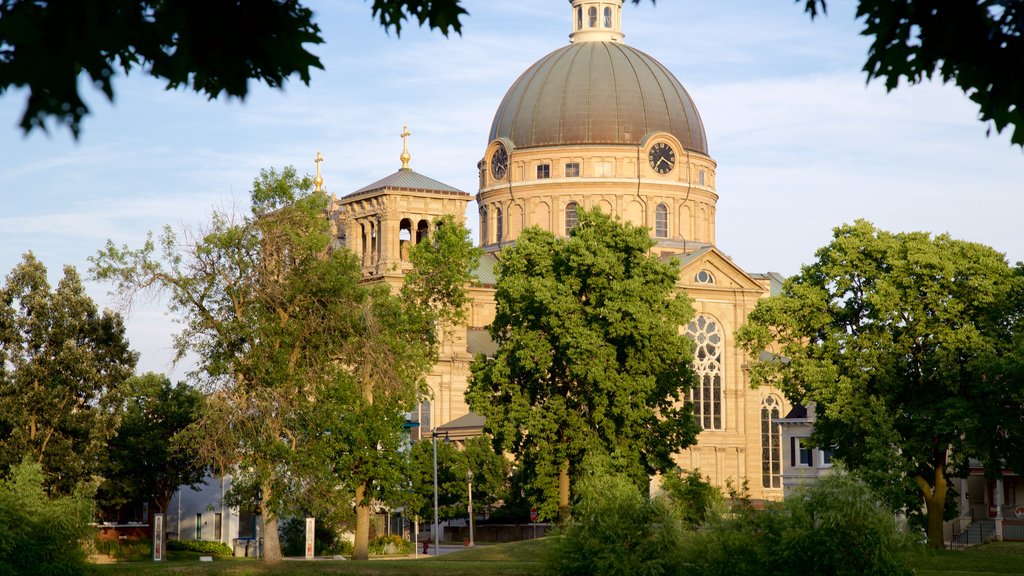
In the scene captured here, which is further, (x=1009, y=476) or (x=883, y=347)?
(x=1009, y=476)

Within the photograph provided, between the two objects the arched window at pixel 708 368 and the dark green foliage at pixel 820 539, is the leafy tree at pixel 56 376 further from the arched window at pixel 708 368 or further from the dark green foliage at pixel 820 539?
the arched window at pixel 708 368

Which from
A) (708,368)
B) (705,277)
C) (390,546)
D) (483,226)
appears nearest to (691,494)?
(390,546)

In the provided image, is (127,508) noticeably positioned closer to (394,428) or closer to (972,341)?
(394,428)

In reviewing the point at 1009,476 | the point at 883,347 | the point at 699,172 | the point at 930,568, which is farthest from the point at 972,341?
the point at 699,172

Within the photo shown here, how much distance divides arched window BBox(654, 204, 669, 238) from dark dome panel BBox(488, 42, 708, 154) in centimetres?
483

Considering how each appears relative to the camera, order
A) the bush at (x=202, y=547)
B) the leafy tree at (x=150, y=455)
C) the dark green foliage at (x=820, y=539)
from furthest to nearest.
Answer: the leafy tree at (x=150, y=455) → the bush at (x=202, y=547) → the dark green foliage at (x=820, y=539)

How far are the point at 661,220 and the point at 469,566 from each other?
199 ft

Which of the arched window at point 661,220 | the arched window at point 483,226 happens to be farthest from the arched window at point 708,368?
the arched window at point 483,226

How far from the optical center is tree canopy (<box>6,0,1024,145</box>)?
25.3 feet

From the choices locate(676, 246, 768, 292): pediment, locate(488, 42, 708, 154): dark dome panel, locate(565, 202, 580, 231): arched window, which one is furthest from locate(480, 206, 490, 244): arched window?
locate(676, 246, 768, 292): pediment

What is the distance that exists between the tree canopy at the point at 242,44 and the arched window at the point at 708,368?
81.9 meters

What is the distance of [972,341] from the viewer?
50.2m

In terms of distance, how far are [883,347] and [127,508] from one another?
41621 millimetres

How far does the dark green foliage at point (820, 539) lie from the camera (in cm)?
3491
